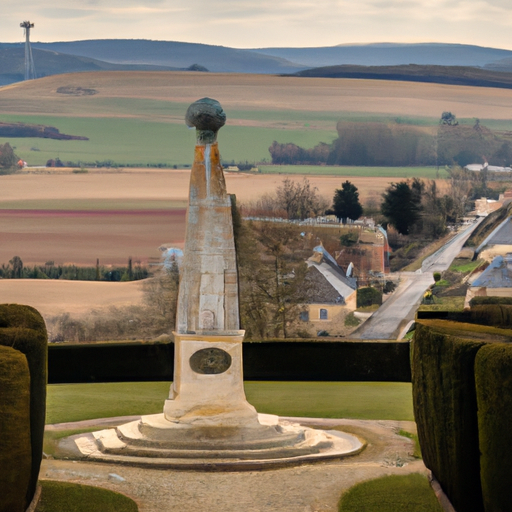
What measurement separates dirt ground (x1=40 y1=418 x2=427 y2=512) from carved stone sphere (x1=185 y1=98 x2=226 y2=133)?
17.1 feet

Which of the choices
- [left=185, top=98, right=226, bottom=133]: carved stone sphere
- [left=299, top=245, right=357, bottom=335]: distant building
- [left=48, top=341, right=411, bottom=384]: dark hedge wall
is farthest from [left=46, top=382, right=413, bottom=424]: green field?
[left=299, top=245, right=357, bottom=335]: distant building

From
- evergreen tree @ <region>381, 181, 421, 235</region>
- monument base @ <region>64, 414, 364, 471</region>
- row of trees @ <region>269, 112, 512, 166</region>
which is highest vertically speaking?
row of trees @ <region>269, 112, 512, 166</region>

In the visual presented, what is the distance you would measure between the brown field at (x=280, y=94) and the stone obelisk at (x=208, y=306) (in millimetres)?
50204

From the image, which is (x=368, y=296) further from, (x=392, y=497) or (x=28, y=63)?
(x=392, y=497)

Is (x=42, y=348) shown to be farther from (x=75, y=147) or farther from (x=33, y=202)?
(x=75, y=147)

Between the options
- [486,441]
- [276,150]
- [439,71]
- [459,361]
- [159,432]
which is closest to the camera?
[486,441]

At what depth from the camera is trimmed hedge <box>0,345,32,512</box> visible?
1171 centimetres

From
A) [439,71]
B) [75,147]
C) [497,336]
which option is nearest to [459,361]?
[497,336]

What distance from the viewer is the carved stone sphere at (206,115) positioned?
16.9m

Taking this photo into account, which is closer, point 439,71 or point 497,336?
point 497,336

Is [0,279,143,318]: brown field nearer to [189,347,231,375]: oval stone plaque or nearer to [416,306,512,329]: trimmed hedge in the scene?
[189,347,231,375]: oval stone plaque

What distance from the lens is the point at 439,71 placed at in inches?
2788

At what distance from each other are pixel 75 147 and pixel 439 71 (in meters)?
23.2

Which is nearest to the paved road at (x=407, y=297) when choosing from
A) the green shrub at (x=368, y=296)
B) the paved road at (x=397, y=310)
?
the paved road at (x=397, y=310)
